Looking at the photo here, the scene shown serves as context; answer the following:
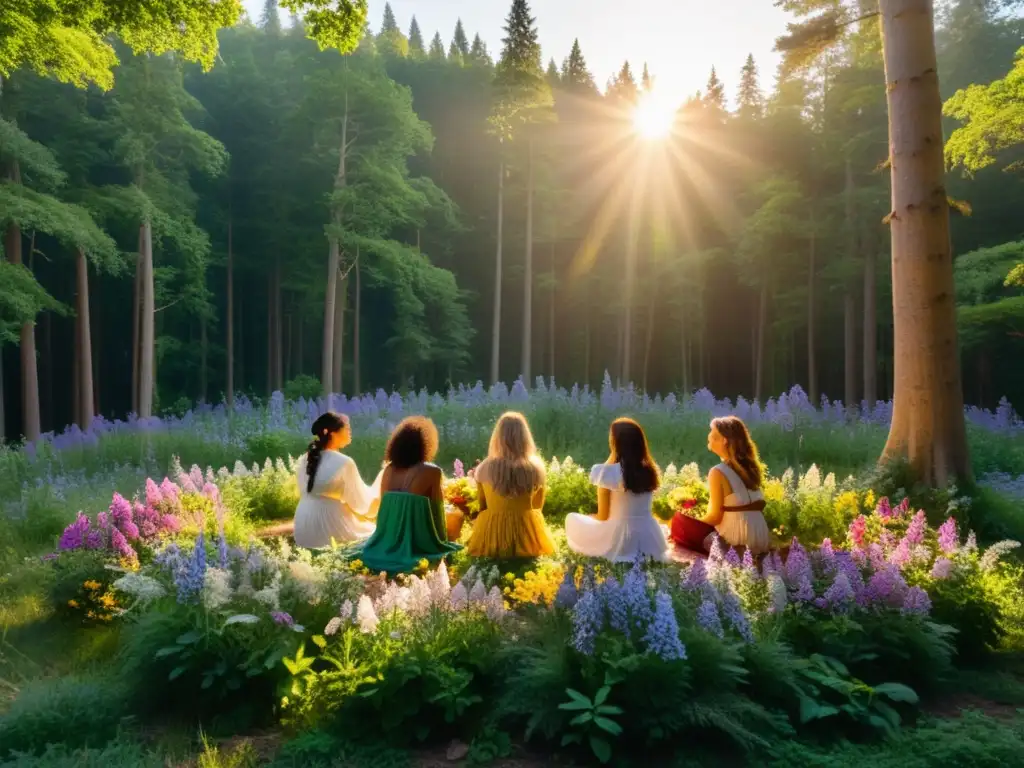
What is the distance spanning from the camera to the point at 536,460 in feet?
23.5

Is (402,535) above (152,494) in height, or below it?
below

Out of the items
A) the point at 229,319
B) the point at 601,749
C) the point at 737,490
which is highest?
the point at 229,319

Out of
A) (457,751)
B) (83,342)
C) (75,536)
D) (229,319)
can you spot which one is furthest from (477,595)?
(229,319)

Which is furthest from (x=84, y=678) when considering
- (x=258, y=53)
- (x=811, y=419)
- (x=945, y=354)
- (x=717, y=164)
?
(x=258, y=53)

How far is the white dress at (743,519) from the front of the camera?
6.75m

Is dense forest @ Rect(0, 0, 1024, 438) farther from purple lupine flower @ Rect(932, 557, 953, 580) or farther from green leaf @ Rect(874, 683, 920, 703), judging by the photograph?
green leaf @ Rect(874, 683, 920, 703)

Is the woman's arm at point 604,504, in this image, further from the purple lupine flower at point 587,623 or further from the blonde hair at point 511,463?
the purple lupine flower at point 587,623

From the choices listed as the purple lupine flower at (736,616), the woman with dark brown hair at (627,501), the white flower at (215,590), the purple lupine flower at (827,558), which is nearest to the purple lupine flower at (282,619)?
the white flower at (215,590)

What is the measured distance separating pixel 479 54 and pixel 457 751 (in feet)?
138

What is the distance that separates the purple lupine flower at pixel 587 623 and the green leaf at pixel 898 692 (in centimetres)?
147

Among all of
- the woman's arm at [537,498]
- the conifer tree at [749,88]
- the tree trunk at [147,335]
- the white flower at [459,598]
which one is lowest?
the white flower at [459,598]

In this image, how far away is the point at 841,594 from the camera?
15.7ft

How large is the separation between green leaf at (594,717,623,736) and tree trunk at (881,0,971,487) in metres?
6.20

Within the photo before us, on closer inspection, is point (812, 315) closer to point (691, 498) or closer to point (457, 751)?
point (691, 498)
